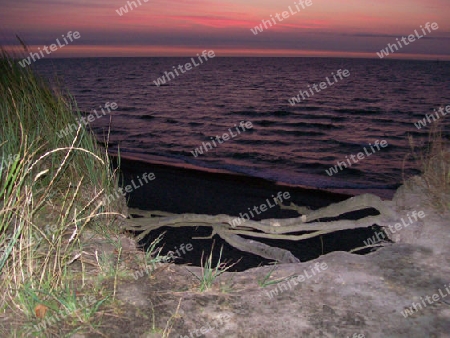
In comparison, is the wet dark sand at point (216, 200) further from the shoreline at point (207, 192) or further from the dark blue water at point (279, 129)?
the dark blue water at point (279, 129)

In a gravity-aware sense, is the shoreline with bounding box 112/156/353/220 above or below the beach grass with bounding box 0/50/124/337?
below

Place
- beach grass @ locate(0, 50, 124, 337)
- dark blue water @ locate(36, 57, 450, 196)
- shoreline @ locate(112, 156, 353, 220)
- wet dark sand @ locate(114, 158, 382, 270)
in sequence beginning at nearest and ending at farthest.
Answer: beach grass @ locate(0, 50, 124, 337), wet dark sand @ locate(114, 158, 382, 270), shoreline @ locate(112, 156, 353, 220), dark blue water @ locate(36, 57, 450, 196)

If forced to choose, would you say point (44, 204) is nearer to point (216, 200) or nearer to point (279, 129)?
point (216, 200)

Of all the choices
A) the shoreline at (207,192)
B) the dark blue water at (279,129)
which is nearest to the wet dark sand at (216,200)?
the shoreline at (207,192)

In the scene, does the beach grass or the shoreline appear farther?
the shoreline

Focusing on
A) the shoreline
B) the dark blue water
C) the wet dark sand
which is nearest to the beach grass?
the dark blue water

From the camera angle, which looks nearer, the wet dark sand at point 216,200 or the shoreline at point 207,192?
the wet dark sand at point 216,200

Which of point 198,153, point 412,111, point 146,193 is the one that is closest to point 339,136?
point 198,153

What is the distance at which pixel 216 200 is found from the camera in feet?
24.3

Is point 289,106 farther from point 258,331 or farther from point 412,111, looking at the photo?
point 258,331

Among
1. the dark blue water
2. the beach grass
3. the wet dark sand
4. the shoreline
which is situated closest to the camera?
the beach grass

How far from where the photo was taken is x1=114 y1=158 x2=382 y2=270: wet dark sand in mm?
5051

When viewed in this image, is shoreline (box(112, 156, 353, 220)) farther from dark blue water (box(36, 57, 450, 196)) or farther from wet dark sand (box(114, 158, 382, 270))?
dark blue water (box(36, 57, 450, 196))

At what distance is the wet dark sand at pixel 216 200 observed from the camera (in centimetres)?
505
